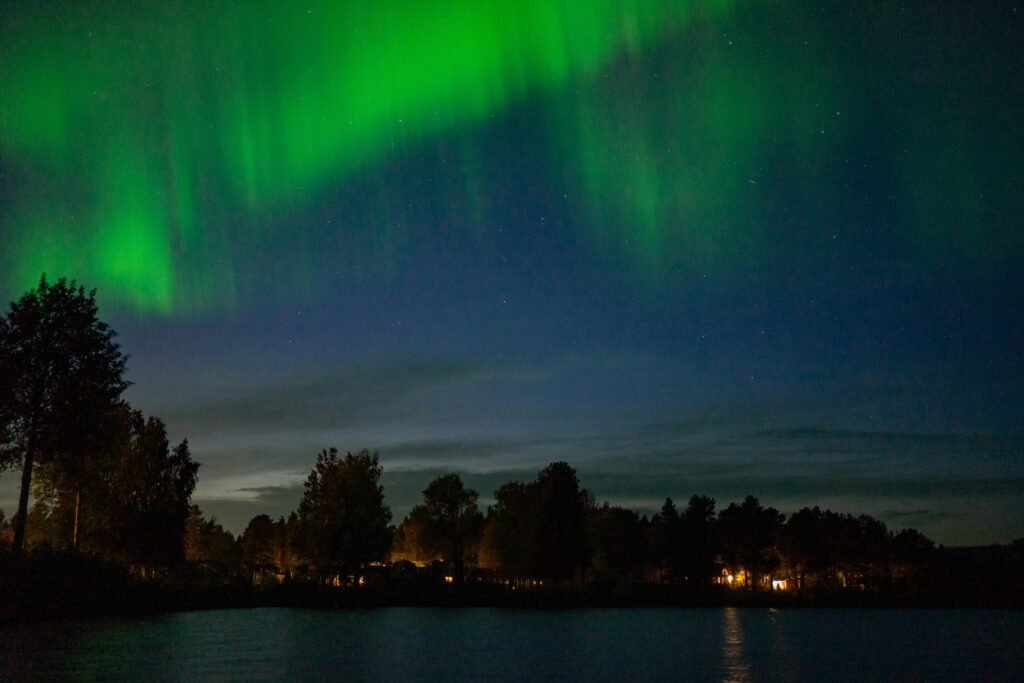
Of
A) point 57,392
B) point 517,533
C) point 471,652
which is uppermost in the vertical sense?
point 57,392

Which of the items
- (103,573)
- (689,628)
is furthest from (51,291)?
(689,628)

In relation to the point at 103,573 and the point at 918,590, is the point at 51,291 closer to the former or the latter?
the point at 103,573

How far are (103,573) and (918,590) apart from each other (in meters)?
115

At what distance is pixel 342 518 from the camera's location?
92688mm

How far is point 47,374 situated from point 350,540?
143 ft

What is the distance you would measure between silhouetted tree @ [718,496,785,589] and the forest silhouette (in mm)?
327

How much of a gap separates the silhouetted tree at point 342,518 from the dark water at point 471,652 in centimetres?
2768

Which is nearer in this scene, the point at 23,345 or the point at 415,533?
the point at 23,345

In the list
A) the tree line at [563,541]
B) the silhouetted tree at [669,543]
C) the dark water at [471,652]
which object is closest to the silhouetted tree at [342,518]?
the tree line at [563,541]

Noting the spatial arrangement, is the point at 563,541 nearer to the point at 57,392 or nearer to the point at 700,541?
the point at 700,541

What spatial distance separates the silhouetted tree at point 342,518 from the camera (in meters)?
92.6

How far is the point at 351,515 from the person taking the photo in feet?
307

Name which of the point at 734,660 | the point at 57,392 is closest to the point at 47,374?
the point at 57,392

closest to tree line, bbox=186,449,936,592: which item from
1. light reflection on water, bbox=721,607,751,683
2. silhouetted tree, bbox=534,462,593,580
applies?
silhouetted tree, bbox=534,462,593,580
